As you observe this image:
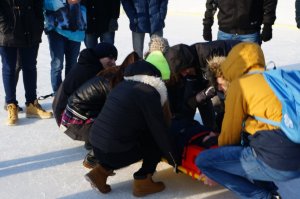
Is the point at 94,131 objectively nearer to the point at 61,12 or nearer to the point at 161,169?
the point at 161,169

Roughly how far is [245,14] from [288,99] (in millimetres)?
2111

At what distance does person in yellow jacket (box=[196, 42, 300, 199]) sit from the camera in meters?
2.11

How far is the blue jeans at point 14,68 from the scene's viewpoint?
377 centimetres

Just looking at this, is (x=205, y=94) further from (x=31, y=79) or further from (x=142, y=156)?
(x=31, y=79)

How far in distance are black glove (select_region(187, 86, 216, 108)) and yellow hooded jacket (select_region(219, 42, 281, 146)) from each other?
0.61m

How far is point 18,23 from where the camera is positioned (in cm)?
363

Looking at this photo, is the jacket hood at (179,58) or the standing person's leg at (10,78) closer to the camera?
the jacket hood at (179,58)

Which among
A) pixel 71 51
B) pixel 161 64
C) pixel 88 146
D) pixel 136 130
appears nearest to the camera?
pixel 136 130

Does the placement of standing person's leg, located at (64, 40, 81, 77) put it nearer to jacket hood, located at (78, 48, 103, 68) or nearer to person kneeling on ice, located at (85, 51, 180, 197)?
jacket hood, located at (78, 48, 103, 68)

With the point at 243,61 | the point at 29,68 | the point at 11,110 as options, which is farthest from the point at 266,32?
the point at 11,110

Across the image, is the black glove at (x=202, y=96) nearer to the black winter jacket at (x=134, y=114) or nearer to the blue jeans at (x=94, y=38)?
the black winter jacket at (x=134, y=114)

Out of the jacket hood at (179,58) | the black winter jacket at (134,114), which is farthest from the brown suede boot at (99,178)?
the jacket hood at (179,58)

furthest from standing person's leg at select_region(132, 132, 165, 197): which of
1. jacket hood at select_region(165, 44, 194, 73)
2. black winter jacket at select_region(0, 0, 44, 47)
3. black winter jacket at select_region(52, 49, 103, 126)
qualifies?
black winter jacket at select_region(0, 0, 44, 47)

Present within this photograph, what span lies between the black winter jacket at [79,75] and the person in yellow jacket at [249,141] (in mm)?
1154
